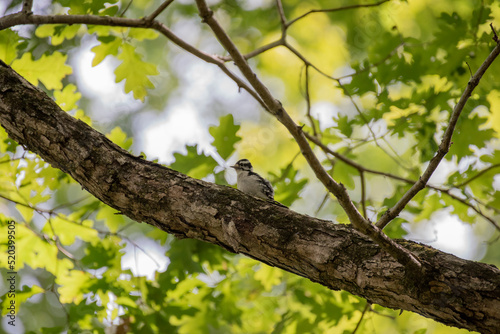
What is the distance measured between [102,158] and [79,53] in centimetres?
767

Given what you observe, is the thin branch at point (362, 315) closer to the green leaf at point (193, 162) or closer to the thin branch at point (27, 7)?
the green leaf at point (193, 162)

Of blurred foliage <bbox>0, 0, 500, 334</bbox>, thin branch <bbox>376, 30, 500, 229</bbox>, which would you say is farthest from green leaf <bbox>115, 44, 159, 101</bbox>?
thin branch <bbox>376, 30, 500, 229</bbox>

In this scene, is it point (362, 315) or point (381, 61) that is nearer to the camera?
point (362, 315)

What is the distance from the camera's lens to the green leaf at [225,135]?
475 centimetres

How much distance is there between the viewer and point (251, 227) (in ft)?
9.99

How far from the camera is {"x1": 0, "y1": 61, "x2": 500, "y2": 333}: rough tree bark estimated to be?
8.19ft

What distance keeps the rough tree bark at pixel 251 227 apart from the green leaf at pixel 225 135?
141cm

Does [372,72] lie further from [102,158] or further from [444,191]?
[102,158]

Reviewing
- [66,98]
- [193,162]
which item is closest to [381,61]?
[193,162]

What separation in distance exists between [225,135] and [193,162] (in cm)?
46

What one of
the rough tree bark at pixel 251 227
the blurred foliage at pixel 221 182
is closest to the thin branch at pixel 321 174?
the rough tree bark at pixel 251 227

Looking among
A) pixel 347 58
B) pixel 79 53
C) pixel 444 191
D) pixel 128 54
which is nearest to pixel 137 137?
pixel 79 53

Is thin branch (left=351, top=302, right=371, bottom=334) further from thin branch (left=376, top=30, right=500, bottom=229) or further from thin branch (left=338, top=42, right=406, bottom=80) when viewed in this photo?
thin branch (left=338, top=42, right=406, bottom=80)

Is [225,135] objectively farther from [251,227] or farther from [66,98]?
[251,227]
